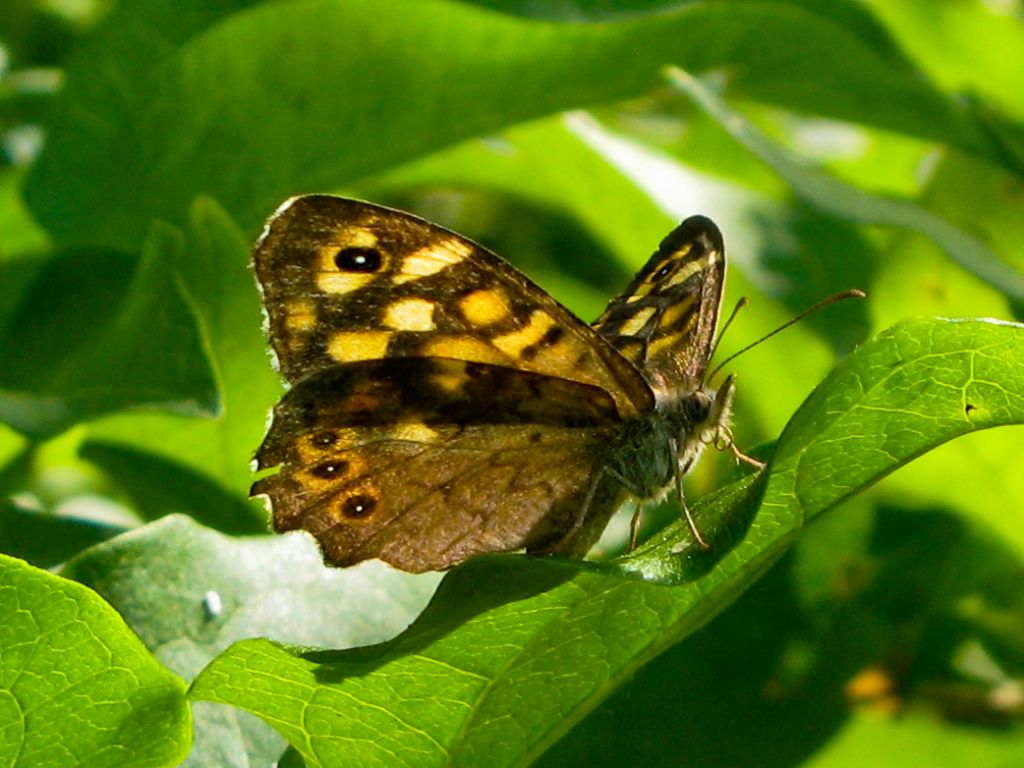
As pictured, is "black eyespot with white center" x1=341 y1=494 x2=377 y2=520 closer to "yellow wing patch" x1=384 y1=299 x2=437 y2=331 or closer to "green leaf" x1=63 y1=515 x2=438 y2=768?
"green leaf" x1=63 y1=515 x2=438 y2=768

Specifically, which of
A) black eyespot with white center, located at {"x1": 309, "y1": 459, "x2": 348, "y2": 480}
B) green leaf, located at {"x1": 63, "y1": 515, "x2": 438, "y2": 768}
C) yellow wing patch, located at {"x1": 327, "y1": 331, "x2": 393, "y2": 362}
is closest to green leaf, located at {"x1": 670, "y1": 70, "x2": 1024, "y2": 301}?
yellow wing patch, located at {"x1": 327, "y1": 331, "x2": 393, "y2": 362}

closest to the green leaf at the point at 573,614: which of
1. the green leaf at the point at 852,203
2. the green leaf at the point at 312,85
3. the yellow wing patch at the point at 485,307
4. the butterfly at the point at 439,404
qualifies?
the butterfly at the point at 439,404

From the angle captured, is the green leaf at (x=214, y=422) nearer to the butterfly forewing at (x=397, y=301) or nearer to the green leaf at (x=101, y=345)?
the green leaf at (x=101, y=345)

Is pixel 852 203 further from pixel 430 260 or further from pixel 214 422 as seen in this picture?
pixel 214 422

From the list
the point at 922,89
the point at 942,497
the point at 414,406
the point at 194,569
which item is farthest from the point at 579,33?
the point at 194,569

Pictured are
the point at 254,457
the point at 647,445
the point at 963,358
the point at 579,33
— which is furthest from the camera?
the point at 579,33

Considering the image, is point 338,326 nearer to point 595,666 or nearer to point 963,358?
point 595,666
